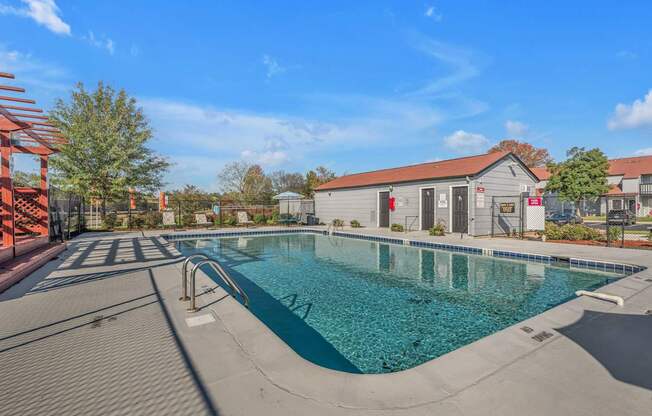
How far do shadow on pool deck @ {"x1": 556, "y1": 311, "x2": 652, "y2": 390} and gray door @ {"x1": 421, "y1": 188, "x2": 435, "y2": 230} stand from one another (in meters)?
9.96

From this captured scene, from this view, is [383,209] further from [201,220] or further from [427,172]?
[201,220]

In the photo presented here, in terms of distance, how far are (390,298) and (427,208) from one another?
9.21 m

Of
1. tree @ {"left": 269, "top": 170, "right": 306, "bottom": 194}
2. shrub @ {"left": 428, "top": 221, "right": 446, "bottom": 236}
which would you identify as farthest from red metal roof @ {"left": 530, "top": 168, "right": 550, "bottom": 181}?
tree @ {"left": 269, "top": 170, "right": 306, "bottom": 194}

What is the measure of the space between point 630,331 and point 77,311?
6033 millimetres

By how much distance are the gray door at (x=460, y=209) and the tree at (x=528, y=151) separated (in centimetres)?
3110

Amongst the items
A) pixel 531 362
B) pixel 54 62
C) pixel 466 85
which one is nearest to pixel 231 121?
pixel 54 62

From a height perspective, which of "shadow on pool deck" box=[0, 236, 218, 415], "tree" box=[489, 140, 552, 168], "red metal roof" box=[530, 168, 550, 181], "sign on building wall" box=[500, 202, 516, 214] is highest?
"tree" box=[489, 140, 552, 168]

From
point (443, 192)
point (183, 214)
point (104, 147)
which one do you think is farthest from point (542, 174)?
point (104, 147)

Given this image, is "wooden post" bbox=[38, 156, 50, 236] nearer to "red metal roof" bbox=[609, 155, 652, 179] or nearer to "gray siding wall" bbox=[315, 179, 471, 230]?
"gray siding wall" bbox=[315, 179, 471, 230]

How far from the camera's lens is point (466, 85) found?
1547cm

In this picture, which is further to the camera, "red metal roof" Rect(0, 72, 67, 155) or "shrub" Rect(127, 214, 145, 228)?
"shrub" Rect(127, 214, 145, 228)

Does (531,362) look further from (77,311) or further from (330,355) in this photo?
(77,311)

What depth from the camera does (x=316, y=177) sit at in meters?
35.9

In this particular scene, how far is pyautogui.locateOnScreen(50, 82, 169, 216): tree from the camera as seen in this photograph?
48.6ft
